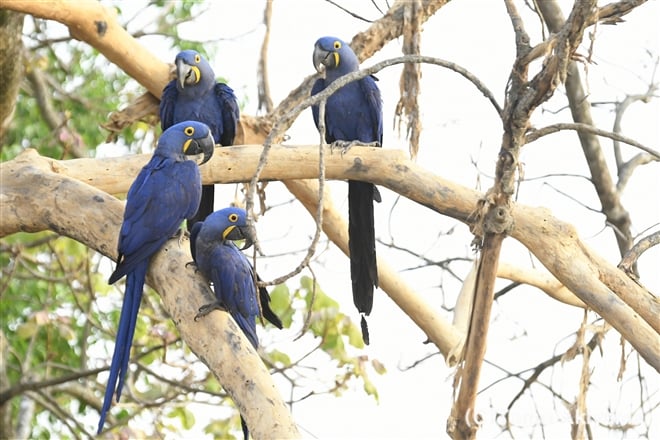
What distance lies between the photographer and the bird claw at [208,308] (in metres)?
2.39

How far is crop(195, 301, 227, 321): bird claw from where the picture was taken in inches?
94.0

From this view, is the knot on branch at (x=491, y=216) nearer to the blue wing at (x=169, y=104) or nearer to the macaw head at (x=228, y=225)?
the macaw head at (x=228, y=225)

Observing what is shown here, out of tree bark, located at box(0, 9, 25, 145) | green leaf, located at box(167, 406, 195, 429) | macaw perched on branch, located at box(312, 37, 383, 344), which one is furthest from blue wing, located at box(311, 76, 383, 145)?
green leaf, located at box(167, 406, 195, 429)

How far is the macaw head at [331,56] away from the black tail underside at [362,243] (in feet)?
1.39

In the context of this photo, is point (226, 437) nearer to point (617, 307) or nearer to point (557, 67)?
point (617, 307)

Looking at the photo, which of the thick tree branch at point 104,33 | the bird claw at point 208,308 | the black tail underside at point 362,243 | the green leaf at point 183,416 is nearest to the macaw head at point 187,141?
the bird claw at point 208,308

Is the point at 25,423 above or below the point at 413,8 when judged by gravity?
below

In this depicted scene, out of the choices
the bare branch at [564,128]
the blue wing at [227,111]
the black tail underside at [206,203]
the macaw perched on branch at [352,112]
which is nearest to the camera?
the bare branch at [564,128]

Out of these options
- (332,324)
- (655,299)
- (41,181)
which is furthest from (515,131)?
(332,324)

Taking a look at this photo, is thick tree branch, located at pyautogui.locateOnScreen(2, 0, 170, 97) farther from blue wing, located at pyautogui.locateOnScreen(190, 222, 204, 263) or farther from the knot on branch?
the knot on branch

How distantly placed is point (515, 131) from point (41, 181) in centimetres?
149

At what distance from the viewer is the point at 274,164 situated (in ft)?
10.2

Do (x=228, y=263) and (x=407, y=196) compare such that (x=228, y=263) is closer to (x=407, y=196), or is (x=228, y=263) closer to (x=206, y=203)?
(x=407, y=196)

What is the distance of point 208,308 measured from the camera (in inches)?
94.3
